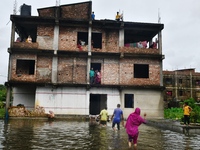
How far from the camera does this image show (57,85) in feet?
73.7

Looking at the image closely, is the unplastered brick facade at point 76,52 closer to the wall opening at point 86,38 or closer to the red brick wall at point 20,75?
the red brick wall at point 20,75

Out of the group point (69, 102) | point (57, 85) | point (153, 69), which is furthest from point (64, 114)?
point (153, 69)

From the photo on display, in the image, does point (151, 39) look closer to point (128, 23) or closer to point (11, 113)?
point (128, 23)

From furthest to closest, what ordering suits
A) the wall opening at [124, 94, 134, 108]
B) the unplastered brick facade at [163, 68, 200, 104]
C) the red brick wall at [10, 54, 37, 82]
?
the unplastered brick facade at [163, 68, 200, 104] < the wall opening at [124, 94, 134, 108] < the red brick wall at [10, 54, 37, 82]

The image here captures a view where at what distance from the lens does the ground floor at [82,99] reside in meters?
→ 22.5

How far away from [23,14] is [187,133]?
1994 centimetres

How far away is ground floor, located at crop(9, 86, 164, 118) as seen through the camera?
22484 millimetres

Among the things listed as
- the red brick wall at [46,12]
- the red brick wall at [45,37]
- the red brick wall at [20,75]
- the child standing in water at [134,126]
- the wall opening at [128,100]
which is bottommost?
the child standing in water at [134,126]

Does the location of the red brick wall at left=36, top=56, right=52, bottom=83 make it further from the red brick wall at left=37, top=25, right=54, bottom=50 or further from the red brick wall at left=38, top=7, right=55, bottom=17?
the red brick wall at left=38, top=7, right=55, bottom=17

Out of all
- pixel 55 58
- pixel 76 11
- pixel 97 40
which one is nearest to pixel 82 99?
pixel 55 58

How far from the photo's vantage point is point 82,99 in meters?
22.8

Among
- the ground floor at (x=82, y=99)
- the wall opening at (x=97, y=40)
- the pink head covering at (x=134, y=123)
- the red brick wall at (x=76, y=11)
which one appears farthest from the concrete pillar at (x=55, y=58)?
the pink head covering at (x=134, y=123)

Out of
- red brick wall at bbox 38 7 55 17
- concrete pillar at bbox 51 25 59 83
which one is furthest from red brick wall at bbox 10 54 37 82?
red brick wall at bbox 38 7 55 17

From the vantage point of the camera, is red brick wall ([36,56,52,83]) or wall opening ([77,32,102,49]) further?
wall opening ([77,32,102,49])
